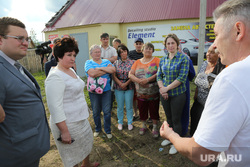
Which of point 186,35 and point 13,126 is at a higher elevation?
point 186,35

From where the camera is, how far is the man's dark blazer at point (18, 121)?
1.43 meters

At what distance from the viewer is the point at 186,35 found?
884 centimetres

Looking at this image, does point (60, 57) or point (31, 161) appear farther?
point (60, 57)

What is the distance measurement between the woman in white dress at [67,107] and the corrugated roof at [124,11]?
26.7 ft

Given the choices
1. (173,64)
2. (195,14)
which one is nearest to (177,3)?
(195,14)

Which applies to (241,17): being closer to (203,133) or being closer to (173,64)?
(203,133)

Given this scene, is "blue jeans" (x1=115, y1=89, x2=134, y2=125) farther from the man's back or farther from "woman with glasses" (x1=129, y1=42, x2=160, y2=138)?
the man's back

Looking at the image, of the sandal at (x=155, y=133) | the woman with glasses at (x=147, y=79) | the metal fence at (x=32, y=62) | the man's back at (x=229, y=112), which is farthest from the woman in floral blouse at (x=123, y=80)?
the metal fence at (x=32, y=62)

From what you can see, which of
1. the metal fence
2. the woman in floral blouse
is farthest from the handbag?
the metal fence

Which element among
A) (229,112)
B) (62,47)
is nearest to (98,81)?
(62,47)

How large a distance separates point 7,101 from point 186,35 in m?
8.99

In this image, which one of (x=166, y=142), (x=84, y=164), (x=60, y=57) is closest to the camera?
(x=60, y=57)

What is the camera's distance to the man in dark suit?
1.44m

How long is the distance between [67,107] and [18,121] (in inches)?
27.6
